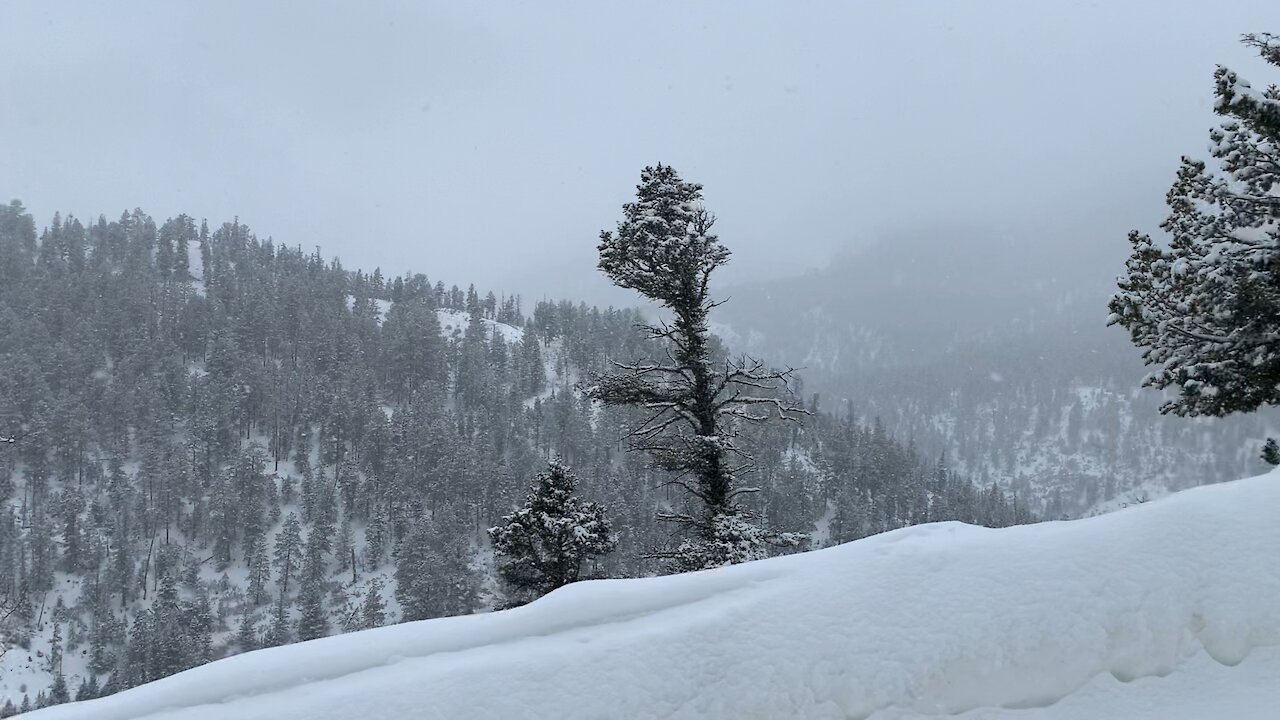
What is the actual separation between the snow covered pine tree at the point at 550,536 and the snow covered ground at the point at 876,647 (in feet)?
47.6

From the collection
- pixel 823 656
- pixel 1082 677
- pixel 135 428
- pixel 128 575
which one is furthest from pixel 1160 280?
pixel 135 428

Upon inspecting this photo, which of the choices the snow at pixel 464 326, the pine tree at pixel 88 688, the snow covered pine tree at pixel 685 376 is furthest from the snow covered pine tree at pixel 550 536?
the snow at pixel 464 326

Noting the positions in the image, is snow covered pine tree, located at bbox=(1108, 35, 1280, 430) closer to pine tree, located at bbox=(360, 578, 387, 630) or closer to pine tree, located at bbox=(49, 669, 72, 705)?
pine tree, located at bbox=(360, 578, 387, 630)

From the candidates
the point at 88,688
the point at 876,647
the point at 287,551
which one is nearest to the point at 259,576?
the point at 287,551

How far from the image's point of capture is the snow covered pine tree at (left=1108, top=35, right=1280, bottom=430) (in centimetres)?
1080

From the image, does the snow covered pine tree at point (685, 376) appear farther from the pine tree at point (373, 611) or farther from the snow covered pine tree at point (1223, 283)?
the pine tree at point (373, 611)

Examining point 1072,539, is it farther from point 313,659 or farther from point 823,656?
point 313,659

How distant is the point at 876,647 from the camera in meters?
3.56

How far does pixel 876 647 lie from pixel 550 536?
51.0ft

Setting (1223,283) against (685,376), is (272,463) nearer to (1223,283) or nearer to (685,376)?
(685,376)

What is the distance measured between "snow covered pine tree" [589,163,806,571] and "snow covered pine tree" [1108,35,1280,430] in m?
6.21

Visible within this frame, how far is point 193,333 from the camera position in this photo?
14162 cm

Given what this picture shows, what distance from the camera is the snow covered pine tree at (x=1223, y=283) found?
10.8 metres

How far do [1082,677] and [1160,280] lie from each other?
10948 mm
